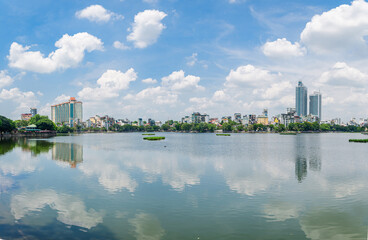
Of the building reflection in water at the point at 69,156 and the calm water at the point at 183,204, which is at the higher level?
the building reflection in water at the point at 69,156

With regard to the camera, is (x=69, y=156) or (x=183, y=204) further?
(x=69, y=156)

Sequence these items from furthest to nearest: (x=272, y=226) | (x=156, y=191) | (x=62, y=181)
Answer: (x=62, y=181), (x=156, y=191), (x=272, y=226)

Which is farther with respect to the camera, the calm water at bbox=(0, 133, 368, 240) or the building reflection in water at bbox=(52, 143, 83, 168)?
the building reflection in water at bbox=(52, 143, 83, 168)

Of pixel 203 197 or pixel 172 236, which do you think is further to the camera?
pixel 203 197

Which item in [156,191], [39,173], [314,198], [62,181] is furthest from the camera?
[39,173]

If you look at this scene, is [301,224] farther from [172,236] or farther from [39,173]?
[39,173]

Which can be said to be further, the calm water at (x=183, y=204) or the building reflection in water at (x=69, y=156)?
the building reflection in water at (x=69, y=156)

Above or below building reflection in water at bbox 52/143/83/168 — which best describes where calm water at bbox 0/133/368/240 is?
below

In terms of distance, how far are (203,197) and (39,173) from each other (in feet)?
65.1

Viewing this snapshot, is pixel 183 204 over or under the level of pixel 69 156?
under

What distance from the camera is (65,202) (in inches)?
705

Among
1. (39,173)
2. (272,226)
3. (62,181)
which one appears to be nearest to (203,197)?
(272,226)

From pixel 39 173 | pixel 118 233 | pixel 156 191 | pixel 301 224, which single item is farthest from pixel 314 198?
pixel 39 173

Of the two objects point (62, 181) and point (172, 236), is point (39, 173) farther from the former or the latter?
point (172, 236)
